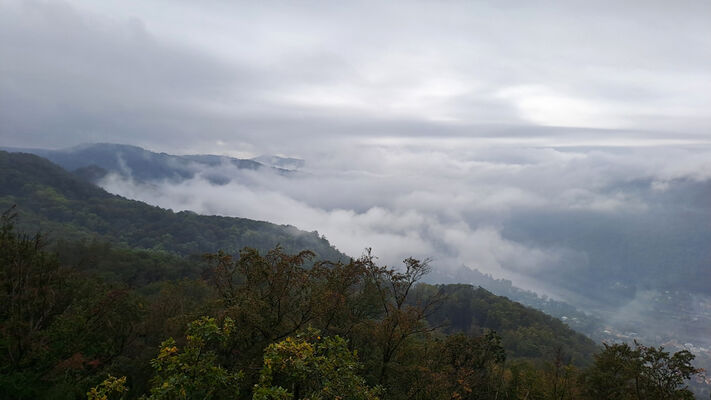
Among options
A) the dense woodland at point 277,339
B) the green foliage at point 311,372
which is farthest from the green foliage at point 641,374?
the green foliage at point 311,372

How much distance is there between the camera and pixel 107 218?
15225cm

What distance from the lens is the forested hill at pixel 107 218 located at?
138750 mm

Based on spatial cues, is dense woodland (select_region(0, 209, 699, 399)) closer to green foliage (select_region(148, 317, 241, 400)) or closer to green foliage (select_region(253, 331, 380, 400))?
green foliage (select_region(253, 331, 380, 400))

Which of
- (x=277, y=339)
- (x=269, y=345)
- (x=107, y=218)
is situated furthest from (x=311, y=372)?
(x=107, y=218)

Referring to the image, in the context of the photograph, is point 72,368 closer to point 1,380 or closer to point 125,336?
point 1,380

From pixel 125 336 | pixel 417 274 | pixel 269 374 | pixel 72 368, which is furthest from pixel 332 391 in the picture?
pixel 125 336

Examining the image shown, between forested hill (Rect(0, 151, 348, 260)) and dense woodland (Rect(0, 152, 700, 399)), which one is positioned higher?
dense woodland (Rect(0, 152, 700, 399))

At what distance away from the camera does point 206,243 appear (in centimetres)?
15550

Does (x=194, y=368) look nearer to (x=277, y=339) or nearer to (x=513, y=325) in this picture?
(x=277, y=339)

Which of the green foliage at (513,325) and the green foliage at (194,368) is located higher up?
the green foliage at (194,368)

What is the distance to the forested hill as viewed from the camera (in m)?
139

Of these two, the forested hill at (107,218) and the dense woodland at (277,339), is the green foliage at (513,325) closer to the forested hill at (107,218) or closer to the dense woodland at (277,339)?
the dense woodland at (277,339)

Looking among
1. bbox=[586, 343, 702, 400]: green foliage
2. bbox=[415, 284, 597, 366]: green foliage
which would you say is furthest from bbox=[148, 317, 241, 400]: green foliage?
bbox=[415, 284, 597, 366]: green foliage

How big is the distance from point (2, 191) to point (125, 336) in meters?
Result: 178
